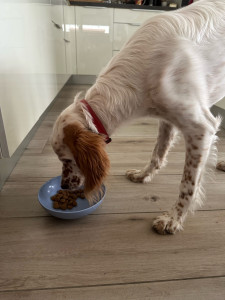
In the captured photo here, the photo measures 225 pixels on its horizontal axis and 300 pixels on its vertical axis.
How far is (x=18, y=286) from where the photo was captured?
0.88 meters

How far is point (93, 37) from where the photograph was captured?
12.1 ft

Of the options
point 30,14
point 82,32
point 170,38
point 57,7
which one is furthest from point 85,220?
point 82,32

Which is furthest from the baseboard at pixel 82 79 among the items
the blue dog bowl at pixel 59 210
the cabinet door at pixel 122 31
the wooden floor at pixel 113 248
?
the blue dog bowl at pixel 59 210

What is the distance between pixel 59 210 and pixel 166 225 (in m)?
0.54

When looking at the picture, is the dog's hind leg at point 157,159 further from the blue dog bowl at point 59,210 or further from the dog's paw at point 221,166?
the dog's paw at point 221,166

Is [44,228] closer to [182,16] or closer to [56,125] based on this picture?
[56,125]

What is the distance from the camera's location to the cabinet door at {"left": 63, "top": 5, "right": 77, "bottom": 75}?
10.8ft

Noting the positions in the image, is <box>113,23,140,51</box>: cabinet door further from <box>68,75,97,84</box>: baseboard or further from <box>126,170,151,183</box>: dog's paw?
<box>126,170,151,183</box>: dog's paw

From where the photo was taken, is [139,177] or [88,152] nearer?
[88,152]

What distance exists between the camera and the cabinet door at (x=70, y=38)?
3287mm

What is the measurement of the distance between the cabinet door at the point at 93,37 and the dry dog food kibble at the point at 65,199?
305 cm

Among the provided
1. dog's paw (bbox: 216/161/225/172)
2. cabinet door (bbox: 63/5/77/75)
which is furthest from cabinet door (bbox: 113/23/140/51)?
dog's paw (bbox: 216/161/225/172)

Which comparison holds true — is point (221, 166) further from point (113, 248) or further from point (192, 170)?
point (113, 248)

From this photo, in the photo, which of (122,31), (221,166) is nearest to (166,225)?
(221,166)
